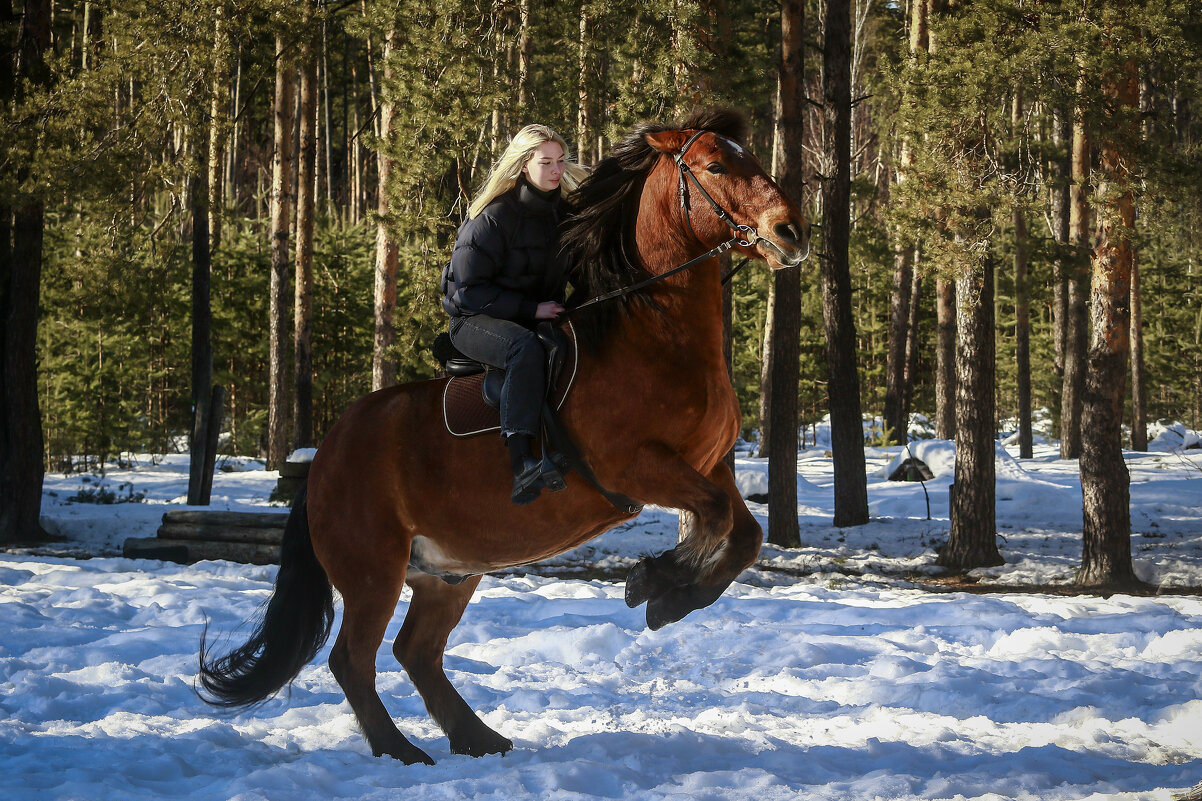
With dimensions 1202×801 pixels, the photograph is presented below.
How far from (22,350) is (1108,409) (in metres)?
12.9

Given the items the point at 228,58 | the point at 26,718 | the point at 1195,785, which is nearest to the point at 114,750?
the point at 26,718

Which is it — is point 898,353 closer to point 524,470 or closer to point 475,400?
point 475,400

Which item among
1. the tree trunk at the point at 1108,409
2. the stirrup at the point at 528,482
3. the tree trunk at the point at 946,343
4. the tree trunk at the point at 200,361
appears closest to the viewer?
the stirrup at the point at 528,482

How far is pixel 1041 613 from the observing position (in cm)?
812

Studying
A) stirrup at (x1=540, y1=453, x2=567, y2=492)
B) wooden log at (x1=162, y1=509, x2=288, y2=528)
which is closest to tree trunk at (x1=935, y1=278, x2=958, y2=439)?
wooden log at (x1=162, y1=509, x2=288, y2=528)

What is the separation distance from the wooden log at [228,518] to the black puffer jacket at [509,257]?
7658mm

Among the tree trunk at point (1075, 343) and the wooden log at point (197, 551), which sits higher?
the tree trunk at point (1075, 343)

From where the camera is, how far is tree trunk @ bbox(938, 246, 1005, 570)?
12.3 meters

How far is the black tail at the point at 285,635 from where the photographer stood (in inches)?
198

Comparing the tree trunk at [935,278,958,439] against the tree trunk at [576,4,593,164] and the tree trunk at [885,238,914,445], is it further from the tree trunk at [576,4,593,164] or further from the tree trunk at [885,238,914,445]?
the tree trunk at [576,4,593,164]

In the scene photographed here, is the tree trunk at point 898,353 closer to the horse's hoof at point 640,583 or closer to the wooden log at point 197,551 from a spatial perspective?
the wooden log at point 197,551

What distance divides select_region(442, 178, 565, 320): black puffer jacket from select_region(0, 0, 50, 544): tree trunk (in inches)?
412

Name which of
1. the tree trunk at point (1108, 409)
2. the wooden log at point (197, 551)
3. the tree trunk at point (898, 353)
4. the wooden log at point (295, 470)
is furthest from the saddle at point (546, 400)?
the tree trunk at point (898, 353)

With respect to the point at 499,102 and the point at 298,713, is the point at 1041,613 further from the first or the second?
the point at 499,102
